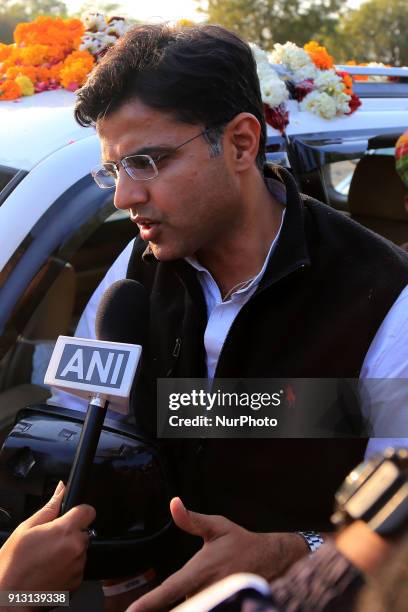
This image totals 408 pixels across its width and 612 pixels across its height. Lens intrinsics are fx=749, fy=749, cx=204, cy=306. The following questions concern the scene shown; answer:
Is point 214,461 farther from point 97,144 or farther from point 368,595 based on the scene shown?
point 368,595

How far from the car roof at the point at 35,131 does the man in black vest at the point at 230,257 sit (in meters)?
0.22

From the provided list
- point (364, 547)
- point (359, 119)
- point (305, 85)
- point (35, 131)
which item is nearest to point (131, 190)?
point (35, 131)

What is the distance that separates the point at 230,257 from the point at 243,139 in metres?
0.30

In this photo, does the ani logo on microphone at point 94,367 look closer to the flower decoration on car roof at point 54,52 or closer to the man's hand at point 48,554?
the man's hand at point 48,554

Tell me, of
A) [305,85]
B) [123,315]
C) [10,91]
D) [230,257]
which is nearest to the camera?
[123,315]

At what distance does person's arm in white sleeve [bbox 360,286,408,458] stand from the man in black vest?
3cm

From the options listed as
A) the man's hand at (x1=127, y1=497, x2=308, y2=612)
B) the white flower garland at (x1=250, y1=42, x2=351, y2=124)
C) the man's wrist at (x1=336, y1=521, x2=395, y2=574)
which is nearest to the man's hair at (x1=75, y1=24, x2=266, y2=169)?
the white flower garland at (x1=250, y1=42, x2=351, y2=124)

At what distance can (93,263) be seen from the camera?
10.0ft

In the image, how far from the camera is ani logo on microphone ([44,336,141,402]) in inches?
54.0

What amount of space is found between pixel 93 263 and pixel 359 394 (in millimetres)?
1587

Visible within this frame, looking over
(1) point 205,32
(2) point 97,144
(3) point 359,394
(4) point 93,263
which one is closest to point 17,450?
(3) point 359,394

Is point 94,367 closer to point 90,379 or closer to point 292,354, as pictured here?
point 90,379

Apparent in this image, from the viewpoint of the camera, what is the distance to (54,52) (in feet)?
8.64

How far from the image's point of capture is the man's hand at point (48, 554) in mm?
1347
